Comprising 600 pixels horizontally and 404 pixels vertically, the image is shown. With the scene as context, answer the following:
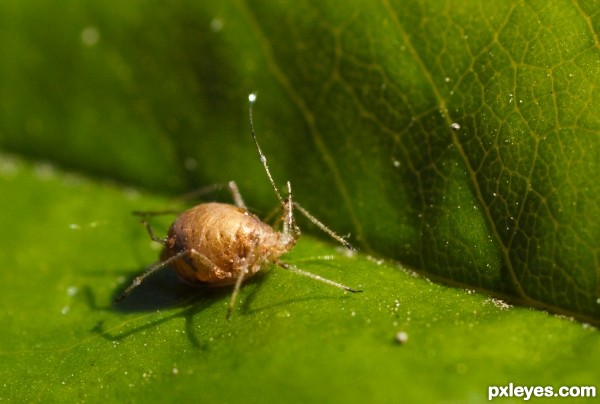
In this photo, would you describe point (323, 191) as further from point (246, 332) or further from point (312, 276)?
point (246, 332)

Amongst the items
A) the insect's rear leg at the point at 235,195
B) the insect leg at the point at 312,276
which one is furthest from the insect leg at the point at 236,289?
the insect's rear leg at the point at 235,195

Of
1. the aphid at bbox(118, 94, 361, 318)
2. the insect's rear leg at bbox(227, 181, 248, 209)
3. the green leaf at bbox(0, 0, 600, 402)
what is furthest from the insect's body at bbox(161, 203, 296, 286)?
the insect's rear leg at bbox(227, 181, 248, 209)

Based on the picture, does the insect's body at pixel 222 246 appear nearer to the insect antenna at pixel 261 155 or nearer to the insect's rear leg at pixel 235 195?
the insect antenna at pixel 261 155

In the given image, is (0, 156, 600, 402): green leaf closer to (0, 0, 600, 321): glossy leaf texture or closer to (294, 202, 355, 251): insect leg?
(294, 202, 355, 251): insect leg

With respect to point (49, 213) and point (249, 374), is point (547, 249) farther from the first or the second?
point (49, 213)

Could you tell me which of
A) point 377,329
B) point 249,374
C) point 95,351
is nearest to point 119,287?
point 95,351

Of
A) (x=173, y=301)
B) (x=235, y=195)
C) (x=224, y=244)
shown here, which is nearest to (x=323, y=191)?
(x=235, y=195)
